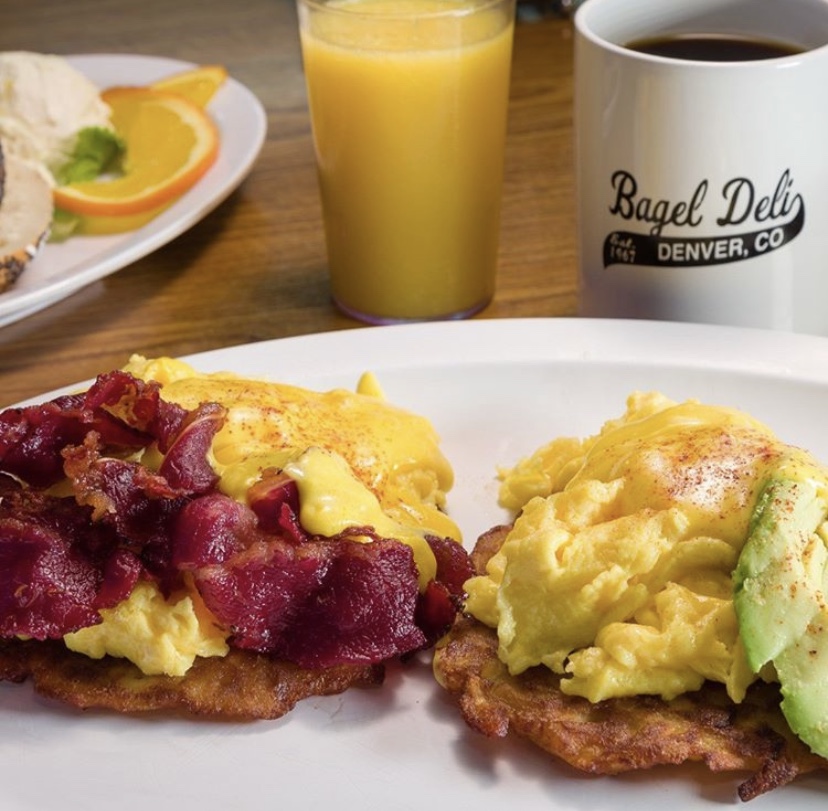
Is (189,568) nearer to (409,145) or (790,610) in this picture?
(790,610)

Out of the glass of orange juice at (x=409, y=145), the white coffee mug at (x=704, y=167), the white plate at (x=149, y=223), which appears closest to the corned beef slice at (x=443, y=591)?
the white coffee mug at (x=704, y=167)

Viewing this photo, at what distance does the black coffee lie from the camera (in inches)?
92.1

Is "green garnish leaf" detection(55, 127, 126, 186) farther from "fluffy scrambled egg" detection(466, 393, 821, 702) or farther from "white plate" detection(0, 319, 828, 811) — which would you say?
"fluffy scrambled egg" detection(466, 393, 821, 702)

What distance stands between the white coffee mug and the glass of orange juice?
11.6 inches

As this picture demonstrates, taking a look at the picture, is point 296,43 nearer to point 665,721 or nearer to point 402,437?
point 402,437

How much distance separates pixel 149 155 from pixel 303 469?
6.11 ft

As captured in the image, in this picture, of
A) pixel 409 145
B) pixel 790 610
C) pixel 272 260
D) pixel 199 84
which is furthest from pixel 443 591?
pixel 199 84

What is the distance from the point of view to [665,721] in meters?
1.53

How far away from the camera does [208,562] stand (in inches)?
63.5

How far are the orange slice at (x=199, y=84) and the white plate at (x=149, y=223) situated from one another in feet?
0.09

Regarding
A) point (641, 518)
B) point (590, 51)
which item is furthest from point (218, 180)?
point (641, 518)

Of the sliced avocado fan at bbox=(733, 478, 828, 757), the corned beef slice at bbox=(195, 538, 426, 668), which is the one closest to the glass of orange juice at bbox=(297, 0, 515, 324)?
the corned beef slice at bbox=(195, 538, 426, 668)

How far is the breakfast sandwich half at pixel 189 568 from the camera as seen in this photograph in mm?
1622

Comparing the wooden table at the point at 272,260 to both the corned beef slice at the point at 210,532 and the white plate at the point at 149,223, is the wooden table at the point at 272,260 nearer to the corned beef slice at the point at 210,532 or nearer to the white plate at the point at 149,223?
the white plate at the point at 149,223
